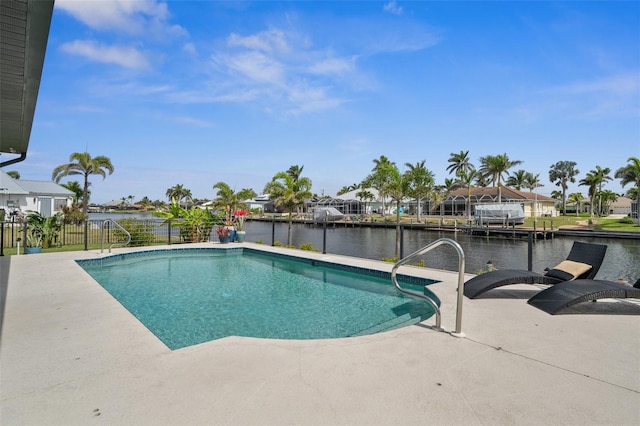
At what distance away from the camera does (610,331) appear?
3.65 metres

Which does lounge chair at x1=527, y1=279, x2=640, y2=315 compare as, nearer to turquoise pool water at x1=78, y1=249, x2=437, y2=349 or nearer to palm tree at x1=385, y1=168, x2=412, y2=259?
turquoise pool water at x1=78, y1=249, x2=437, y2=349

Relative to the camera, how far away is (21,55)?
10.00 feet

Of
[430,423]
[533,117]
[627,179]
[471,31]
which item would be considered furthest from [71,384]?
[627,179]

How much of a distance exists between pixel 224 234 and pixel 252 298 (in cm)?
710

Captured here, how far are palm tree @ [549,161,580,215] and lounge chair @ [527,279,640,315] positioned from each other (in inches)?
3046

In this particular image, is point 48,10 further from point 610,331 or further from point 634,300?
point 634,300

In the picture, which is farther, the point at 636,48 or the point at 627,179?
the point at 627,179

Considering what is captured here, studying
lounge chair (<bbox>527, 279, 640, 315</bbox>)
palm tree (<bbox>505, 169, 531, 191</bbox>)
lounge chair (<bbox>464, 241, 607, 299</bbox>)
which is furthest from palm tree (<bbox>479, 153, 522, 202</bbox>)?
lounge chair (<bbox>527, 279, 640, 315</bbox>)

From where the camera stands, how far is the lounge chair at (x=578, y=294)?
4.16 metres

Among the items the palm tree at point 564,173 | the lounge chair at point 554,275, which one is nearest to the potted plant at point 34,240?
the lounge chair at point 554,275

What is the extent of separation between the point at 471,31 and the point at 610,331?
8877mm

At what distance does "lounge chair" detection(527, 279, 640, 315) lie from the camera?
4.16 metres

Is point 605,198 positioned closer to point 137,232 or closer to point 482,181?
point 482,181

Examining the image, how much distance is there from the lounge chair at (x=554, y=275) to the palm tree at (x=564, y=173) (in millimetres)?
76262
